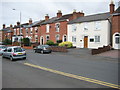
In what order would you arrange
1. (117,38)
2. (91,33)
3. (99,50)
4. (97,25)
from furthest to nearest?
(91,33)
(97,25)
(117,38)
(99,50)

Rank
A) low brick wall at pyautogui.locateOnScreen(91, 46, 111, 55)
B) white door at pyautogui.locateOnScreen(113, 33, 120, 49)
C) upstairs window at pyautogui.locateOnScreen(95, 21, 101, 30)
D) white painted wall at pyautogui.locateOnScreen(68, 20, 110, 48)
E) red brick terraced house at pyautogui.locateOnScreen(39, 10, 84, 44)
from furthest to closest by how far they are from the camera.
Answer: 1. red brick terraced house at pyautogui.locateOnScreen(39, 10, 84, 44)
2. upstairs window at pyautogui.locateOnScreen(95, 21, 101, 30)
3. white painted wall at pyautogui.locateOnScreen(68, 20, 110, 48)
4. white door at pyautogui.locateOnScreen(113, 33, 120, 49)
5. low brick wall at pyautogui.locateOnScreen(91, 46, 111, 55)

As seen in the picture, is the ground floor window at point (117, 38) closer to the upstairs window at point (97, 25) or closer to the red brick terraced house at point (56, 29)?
the upstairs window at point (97, 25)

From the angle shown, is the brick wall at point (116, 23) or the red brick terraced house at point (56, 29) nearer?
the brick wall at point (116, 23)

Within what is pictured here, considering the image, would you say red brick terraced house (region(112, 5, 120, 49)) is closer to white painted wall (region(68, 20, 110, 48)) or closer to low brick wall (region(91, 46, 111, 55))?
white painted wall (region(68, 20, 110, 48))

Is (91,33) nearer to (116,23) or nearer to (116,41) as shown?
(116,23)

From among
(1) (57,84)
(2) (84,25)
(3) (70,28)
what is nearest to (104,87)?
(1) (57,84)

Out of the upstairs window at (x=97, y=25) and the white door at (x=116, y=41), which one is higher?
the upstairs window at (x=97, y=25)

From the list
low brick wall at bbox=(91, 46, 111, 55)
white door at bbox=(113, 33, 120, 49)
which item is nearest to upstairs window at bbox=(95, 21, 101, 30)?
white door at bbox=(113, 33, 120, 49)

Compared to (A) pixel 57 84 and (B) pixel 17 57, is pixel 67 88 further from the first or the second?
(B) pixel 17 57

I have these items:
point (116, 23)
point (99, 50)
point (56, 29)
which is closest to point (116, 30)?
point (116, 23)

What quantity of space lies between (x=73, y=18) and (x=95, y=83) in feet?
105

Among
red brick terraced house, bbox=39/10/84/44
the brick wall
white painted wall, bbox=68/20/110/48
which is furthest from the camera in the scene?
red brick terraced house, bbox=39/10/84/44

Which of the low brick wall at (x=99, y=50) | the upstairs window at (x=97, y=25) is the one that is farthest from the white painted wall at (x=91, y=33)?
the low brick wall at (x=99, y=50)

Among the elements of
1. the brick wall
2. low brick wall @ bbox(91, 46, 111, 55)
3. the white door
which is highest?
the brick wall
